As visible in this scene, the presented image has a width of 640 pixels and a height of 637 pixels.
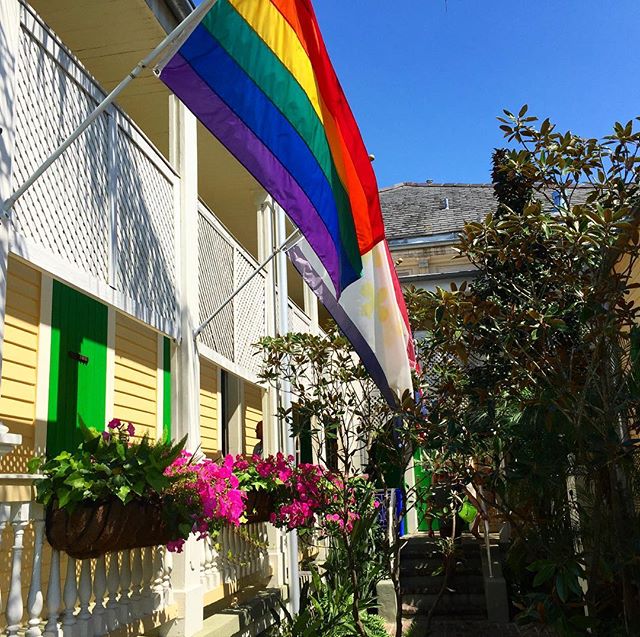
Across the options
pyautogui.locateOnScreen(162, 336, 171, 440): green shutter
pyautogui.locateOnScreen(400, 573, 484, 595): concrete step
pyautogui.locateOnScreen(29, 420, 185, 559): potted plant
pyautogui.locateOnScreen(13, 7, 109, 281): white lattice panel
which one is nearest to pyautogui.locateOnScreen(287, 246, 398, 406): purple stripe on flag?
pyautogui.locateOnScreen(29, 420, 185, 559): potted plant

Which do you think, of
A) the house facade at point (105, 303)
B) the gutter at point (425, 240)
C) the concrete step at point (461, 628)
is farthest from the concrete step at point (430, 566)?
the gutter at point (425, 240)

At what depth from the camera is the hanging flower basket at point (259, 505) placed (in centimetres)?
731

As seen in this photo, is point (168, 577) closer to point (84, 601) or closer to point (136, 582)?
point (136, 582)

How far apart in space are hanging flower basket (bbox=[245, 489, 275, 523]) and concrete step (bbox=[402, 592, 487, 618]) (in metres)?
4.89

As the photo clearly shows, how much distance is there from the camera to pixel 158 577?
220 inches

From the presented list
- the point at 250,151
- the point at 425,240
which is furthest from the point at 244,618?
the point at 425,240

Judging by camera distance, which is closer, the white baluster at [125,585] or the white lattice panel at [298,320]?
the white baluster at [125,585]

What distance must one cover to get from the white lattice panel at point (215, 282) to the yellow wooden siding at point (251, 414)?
277 centimetres

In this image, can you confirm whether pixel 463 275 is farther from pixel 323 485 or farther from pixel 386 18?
pixel 386 18

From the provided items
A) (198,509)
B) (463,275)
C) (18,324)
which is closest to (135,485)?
(198,509)

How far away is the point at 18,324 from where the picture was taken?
5746mm

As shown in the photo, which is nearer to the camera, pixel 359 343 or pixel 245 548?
pixel 359 343

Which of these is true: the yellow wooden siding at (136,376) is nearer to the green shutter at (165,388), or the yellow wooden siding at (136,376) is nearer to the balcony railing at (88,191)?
the green shutter at (165,388)

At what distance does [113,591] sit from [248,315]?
18.7 feet
